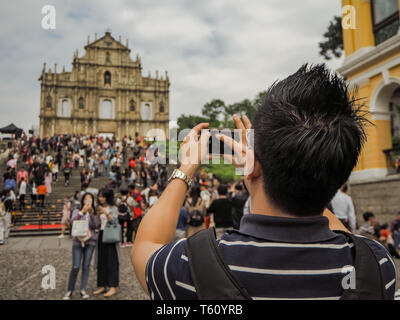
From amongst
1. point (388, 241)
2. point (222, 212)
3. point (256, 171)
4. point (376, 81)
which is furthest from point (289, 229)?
point (376, 81)

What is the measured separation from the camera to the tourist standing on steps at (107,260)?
494 centimetres

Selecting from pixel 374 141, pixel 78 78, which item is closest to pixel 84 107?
Result: pixel 78 78

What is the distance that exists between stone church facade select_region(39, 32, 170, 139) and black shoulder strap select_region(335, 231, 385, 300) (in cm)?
4997

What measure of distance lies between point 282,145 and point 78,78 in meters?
55.1

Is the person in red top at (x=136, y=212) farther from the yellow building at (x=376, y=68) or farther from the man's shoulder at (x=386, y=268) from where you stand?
the man's shoulder at (x=386, y=268)

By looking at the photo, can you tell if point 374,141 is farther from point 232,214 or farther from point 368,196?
point 232,214

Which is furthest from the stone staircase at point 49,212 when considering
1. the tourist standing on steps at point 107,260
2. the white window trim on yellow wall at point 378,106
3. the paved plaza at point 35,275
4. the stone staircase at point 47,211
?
the white window trim on yellow wall at point 378,106

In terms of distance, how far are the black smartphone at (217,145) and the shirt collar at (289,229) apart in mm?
214

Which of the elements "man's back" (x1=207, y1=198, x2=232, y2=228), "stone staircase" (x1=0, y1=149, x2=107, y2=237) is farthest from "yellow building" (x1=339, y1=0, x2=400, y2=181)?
"stone staircase" (x1=0, y1=149, x2=107, y2=237)

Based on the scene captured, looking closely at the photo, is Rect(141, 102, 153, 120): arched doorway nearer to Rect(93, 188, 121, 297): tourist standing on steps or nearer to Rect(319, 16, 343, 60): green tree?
Rect(319, 16, 343, 60): green tree

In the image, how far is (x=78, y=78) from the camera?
2020 inches

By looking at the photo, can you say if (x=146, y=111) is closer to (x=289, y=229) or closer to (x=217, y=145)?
(x=217, y=145)

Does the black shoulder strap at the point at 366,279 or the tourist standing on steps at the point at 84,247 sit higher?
the black shoulder strap at the point at 366,279

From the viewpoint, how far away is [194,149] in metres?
1.00
